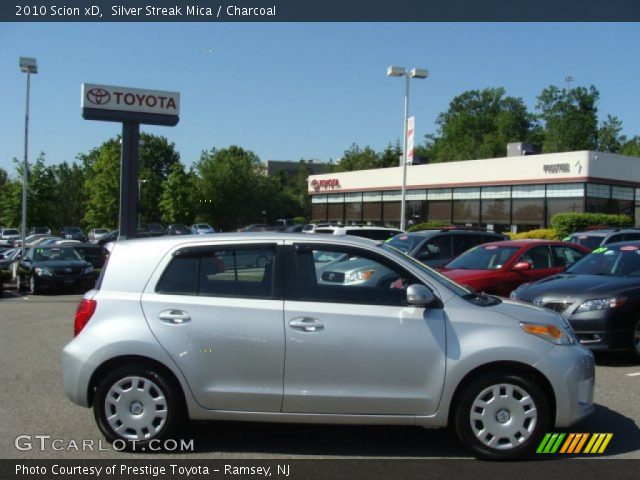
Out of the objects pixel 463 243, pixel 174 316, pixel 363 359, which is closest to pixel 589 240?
pixel 463 243

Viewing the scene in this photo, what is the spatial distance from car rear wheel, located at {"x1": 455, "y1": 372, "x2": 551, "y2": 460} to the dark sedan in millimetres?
16219

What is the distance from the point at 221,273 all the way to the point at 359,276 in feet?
3.73

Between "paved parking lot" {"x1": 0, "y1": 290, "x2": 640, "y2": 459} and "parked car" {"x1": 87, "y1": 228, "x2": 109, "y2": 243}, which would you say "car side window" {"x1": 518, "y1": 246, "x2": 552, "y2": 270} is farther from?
"parked car" {"x1": 87, "y1": 228, "x2": 109, "y2": 243}

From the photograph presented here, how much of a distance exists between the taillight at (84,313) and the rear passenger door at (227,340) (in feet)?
1.40

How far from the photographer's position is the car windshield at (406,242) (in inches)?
566

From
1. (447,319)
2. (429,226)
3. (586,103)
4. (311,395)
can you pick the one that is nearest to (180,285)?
(311,395)

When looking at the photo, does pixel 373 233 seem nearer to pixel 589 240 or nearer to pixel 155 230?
pixel 589 240

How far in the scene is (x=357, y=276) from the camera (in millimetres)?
5441

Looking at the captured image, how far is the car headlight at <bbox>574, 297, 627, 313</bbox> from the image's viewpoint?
8.38 m

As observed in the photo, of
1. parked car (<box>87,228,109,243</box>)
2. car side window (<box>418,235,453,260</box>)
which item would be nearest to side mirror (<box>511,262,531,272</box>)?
car side window (<box>418,235,453,260</box>)

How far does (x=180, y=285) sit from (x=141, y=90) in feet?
46.4

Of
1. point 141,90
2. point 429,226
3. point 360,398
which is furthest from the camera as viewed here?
point 429,226

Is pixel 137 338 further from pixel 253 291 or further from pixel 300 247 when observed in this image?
pixel 300 247

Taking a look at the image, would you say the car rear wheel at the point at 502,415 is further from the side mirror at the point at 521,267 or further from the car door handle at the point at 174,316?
the side mirror at the point at 521,267
